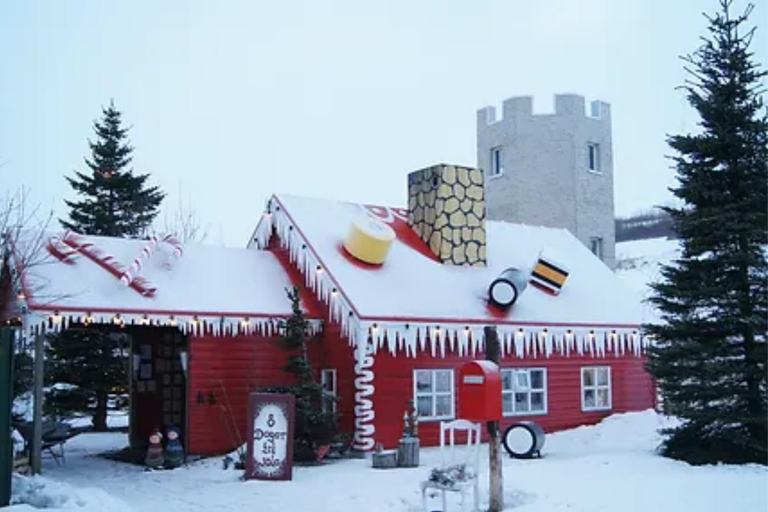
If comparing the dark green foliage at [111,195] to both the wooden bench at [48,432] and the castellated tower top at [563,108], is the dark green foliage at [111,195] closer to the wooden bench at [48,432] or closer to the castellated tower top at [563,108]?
the wooden bench at [48,432]

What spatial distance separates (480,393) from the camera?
33.4 ft

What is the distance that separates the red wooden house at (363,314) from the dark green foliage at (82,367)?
395 centimetres

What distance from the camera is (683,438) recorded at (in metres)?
13.5

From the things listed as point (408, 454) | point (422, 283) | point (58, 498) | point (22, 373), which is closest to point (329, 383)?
point (422, 283)

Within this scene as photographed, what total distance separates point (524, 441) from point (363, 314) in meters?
3.53

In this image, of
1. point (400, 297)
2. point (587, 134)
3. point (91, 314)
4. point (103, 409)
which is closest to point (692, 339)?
point (400, 297)

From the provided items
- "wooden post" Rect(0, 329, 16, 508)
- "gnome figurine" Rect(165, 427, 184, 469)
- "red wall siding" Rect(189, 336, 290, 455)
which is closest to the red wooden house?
"red wall siding" Rect(189, 336, 290, 455)

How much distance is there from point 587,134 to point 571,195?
2.23 metres

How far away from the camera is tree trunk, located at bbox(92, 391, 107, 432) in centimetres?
2219

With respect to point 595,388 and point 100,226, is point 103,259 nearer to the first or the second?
point 100,226

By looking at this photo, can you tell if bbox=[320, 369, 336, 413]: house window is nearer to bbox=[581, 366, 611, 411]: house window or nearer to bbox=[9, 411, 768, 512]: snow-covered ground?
bbox=[9, 411, 768, 512]: snow-covered ground

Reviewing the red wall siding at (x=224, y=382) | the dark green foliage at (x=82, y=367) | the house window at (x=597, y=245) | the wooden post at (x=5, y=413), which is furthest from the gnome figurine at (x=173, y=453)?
the house window at (x=597, y=245)

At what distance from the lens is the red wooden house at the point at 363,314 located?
50.5ft

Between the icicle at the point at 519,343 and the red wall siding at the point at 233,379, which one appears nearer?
the red wall siding at the point at 233,379
